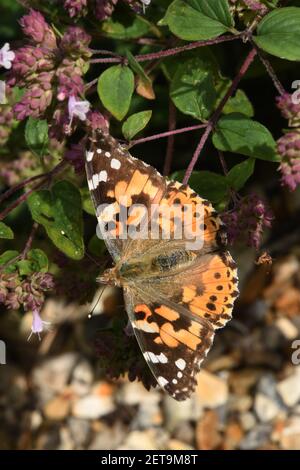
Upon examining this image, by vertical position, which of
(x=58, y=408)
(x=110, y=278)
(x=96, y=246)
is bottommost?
(x=58, y=408)

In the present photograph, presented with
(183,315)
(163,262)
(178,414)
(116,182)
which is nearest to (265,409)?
(178,414)

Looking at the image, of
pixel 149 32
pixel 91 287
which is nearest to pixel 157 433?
pixel 91 287

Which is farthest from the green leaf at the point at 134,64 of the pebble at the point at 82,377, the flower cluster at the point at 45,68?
the pebble at the point at 82,377

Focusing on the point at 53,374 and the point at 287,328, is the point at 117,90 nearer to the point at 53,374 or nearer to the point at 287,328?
the point at 287,328

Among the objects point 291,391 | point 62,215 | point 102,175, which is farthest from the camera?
point 291,391

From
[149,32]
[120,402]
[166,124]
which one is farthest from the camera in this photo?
[120,402]

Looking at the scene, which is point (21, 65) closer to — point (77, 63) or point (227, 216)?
point (77, 63)
